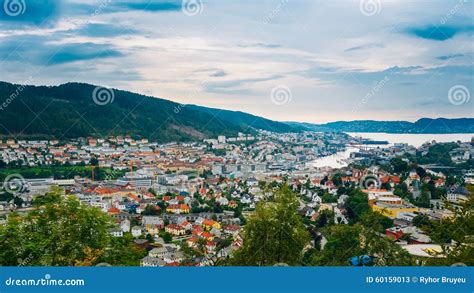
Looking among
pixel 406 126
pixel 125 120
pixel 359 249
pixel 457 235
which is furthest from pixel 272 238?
pixel 125 120

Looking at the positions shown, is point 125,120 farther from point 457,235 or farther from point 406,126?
point 457,235

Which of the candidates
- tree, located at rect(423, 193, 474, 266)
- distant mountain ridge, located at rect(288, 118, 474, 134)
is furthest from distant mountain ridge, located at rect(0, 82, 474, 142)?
tree, located at rect(423, 193, 474, 266)

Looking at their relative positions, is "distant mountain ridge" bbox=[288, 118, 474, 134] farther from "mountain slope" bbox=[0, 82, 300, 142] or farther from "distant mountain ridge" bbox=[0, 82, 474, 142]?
"mountain slope" bbox=[0, 82, 300, 142]

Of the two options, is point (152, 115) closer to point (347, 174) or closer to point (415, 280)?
point (347, 174)

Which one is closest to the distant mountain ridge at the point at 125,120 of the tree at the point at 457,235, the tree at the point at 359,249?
the tree at the point at 359,249

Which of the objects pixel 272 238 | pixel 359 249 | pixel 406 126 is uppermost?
pixel 406 126

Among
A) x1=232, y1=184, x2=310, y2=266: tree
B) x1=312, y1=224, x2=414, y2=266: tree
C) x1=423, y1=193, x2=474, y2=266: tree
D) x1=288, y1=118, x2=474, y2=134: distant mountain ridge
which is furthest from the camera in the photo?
x1=288, y1=118, x2=474, y2=134: distant mountain ridge
